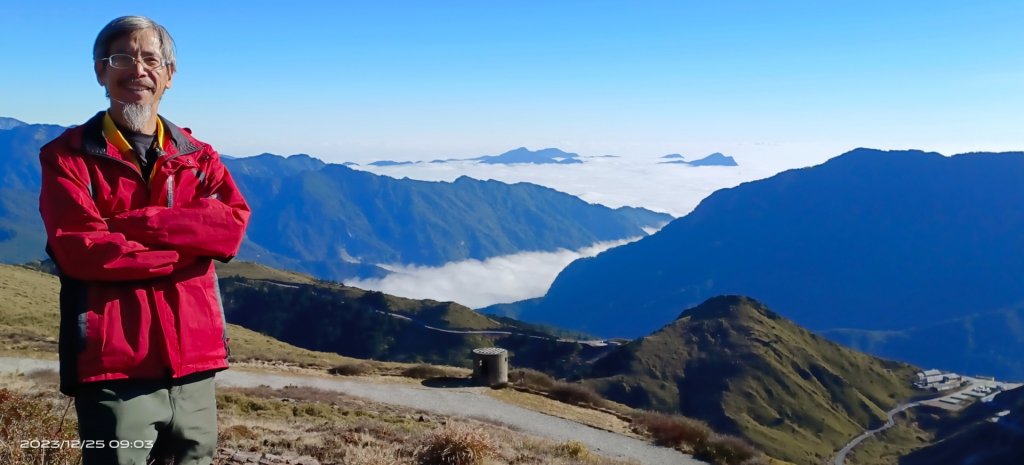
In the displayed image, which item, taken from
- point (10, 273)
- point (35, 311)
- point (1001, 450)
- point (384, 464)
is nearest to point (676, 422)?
point (384, 464)

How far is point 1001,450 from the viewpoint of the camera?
101 meters

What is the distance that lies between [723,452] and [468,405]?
9283 mm

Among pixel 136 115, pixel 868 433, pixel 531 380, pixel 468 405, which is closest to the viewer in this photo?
pixel 136 115

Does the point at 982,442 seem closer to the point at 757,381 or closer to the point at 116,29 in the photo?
the point at 757,381

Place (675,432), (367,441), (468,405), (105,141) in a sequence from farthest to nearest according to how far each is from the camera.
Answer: (468,405) → (675,432) → (367,441) → (105,141)

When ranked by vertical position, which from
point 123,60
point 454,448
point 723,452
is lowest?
point 723,452

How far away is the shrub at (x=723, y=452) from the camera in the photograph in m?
21.7

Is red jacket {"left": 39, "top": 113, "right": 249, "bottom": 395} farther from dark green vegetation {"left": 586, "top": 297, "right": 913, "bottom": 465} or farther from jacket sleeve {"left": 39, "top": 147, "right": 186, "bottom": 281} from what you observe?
dark green vegetation {"left": 586, "top": 297, "right": 913, "bottom": 465}

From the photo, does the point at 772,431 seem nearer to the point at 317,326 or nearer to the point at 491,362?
the point at 317,326

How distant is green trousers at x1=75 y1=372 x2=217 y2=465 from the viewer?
394 cm

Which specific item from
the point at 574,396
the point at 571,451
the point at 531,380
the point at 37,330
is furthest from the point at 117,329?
the point at 37,330

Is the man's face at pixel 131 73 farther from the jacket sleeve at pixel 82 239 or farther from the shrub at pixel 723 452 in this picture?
the shrub at pixel 723 452

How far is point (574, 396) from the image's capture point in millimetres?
30625

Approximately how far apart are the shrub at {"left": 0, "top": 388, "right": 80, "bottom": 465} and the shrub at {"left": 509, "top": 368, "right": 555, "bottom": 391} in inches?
931
